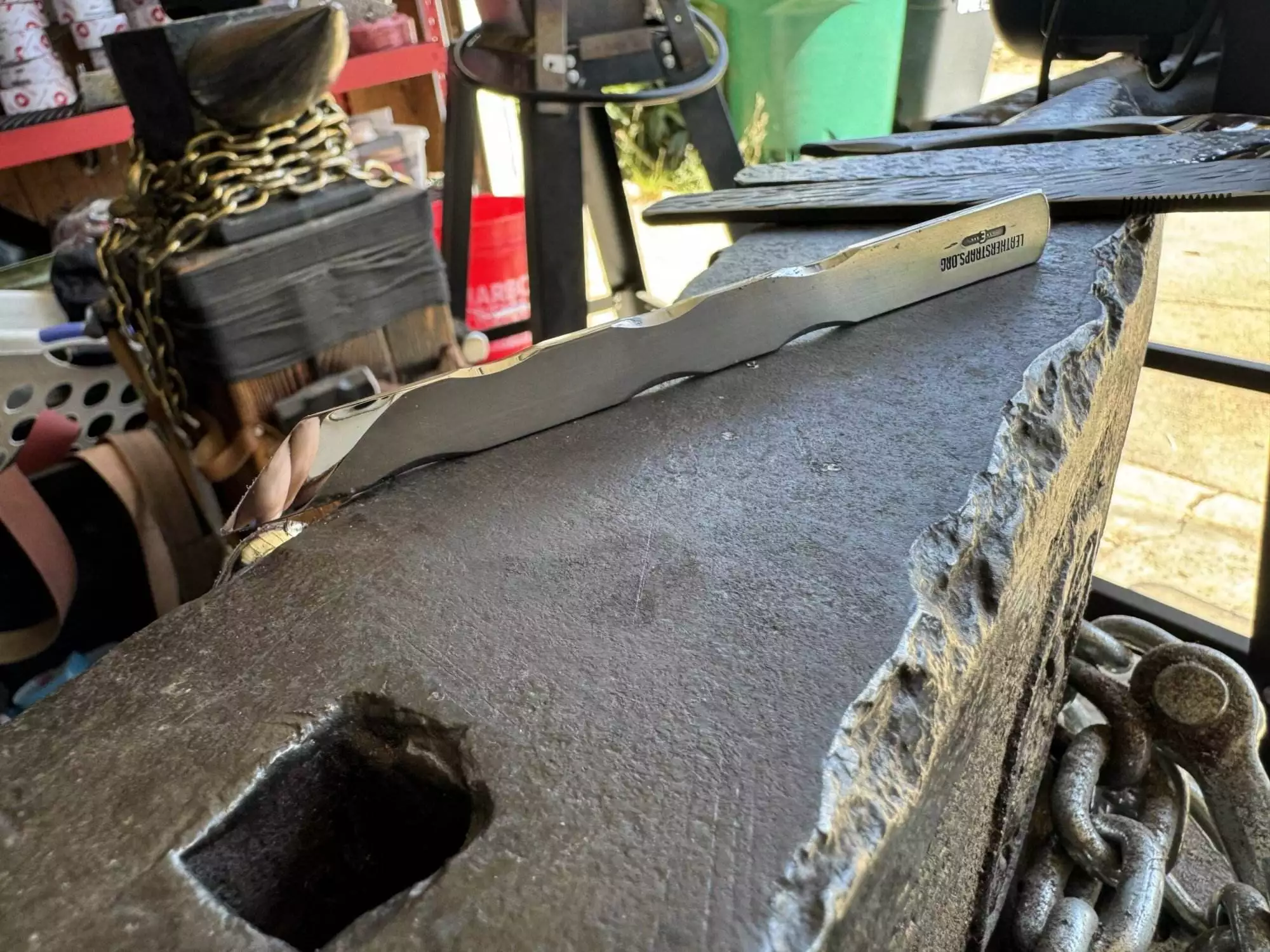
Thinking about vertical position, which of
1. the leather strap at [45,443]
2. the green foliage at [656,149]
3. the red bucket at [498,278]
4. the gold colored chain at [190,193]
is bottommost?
the green foliage at [656,149]

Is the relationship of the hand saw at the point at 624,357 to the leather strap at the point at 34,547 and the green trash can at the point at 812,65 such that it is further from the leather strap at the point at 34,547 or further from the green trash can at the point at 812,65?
the green trash can at the point at 812,65

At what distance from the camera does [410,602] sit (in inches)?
20.5

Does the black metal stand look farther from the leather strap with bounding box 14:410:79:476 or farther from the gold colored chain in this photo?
the leather strap with bounding box 14:410:79:476

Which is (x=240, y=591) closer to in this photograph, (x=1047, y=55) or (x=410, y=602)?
(x=410, y=602)

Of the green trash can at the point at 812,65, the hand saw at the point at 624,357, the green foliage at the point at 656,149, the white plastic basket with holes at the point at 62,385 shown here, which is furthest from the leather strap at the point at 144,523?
the green foliage at the point at 656,149

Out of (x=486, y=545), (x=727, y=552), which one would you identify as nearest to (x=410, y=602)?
(x=486, y=545)

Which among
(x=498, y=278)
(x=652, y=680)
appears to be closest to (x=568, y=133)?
(x=498, y=278)

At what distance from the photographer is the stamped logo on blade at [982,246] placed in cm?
83

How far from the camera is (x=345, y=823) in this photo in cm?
47

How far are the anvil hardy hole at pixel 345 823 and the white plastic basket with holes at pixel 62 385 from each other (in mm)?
817

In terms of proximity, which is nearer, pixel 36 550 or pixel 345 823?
pixel 345 823

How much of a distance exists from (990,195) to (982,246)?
0.46ft

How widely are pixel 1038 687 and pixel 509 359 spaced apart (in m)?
0.54

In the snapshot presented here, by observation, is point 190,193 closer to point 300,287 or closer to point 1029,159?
point 300,287
